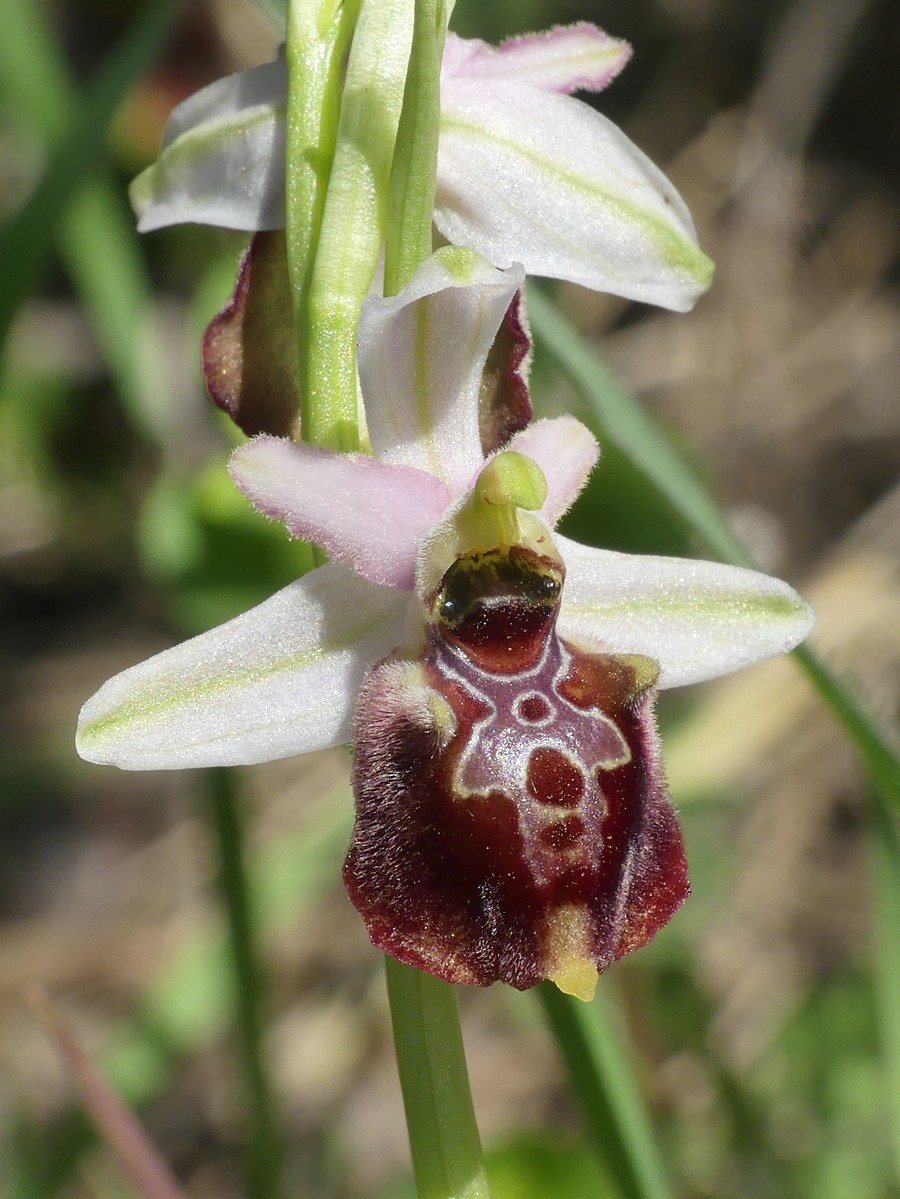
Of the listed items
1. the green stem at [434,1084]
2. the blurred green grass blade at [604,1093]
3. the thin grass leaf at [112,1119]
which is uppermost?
the green stem at [434,1084]

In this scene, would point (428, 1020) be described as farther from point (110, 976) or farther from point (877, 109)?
point (877, 109)

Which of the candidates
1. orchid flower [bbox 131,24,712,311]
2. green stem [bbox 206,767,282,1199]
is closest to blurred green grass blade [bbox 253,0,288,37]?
orchid flower [bbox 131,24,712,311]

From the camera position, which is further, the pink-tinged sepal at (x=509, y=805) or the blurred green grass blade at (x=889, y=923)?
the blurred green grass blade at (x=889, y=923)

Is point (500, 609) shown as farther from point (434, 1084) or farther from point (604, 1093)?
point (604, 1093)

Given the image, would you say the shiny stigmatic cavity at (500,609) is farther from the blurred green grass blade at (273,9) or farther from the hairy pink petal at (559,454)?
the blurred green grass blade at (273,9)

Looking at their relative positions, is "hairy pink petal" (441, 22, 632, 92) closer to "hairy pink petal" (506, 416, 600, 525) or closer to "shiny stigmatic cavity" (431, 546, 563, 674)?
"hairy pink petal" (506, 416, 600, 525)

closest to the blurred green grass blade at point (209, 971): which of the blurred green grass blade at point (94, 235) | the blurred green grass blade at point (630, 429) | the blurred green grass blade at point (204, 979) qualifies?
the blurred green grass blade at point (204, 979)

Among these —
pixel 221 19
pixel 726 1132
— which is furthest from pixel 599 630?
pixel 221 19
